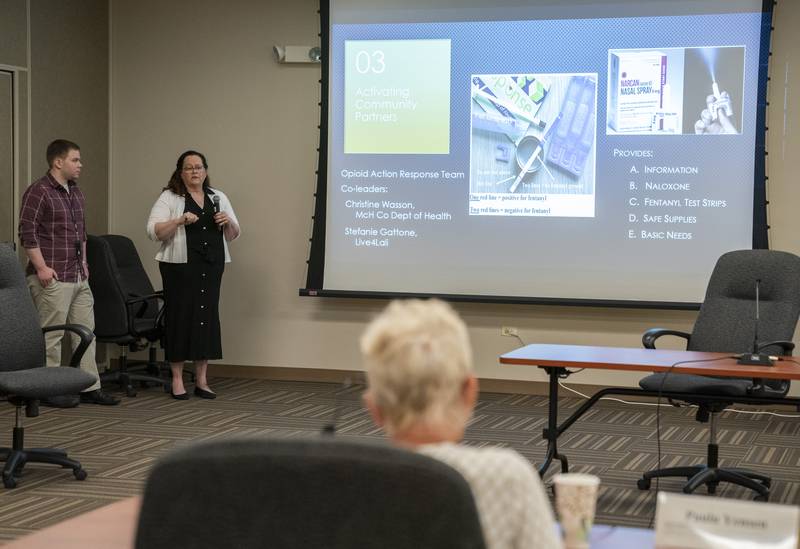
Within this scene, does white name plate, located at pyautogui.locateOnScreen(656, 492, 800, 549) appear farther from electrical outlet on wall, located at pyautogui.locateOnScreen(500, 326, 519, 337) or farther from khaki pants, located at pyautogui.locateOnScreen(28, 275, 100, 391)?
electrical outlet on wall, located at pyautogui.locateOnScreen(500, 326, 519, 337)

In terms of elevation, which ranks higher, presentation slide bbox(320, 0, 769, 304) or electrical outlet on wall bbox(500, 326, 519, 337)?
presentation slide bbox(320, 0, 769, 304)

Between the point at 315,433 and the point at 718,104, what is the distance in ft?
10.3

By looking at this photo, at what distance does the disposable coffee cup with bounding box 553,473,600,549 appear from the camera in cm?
149

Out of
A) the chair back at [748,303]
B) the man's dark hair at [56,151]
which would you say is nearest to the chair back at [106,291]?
the man's dark hair at [56,151]

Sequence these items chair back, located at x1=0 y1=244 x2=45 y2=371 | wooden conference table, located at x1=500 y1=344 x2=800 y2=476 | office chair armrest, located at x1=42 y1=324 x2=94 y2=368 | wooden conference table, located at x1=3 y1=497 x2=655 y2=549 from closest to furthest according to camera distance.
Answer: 1. wooden conference table, located at x1=3 y1=497 x2=655 y2=549
2. wooden conference table, located at x1=500 y1=344 x2=800 y2=476
3. chair back, located at x1=0 y1=244 x2=45 y2=371
4. office chair armrest, located at x1=42 y1=324 x2=94 y2=368

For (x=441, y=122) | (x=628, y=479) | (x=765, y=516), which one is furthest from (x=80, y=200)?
(x=765, y=516)

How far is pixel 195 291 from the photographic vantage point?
6535mm

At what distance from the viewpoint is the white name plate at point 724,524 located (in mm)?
1285

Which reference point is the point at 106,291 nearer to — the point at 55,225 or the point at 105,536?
the point at 55,225

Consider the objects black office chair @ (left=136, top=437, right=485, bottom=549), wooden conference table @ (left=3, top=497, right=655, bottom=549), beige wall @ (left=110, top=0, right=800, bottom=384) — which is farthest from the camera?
beige wall @ (left=110, top=0, right=800, bottom=384)

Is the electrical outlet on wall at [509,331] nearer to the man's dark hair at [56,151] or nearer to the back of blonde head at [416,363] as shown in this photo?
the man's dark hair at [56,151]

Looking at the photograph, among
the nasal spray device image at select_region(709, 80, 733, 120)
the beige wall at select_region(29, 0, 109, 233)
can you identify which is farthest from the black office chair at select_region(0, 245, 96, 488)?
the nasal spray device image at select_region(709, 80, 733, 120)

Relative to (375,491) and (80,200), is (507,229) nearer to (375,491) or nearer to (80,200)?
→ (80,200)

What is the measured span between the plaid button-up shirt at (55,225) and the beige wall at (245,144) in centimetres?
139
